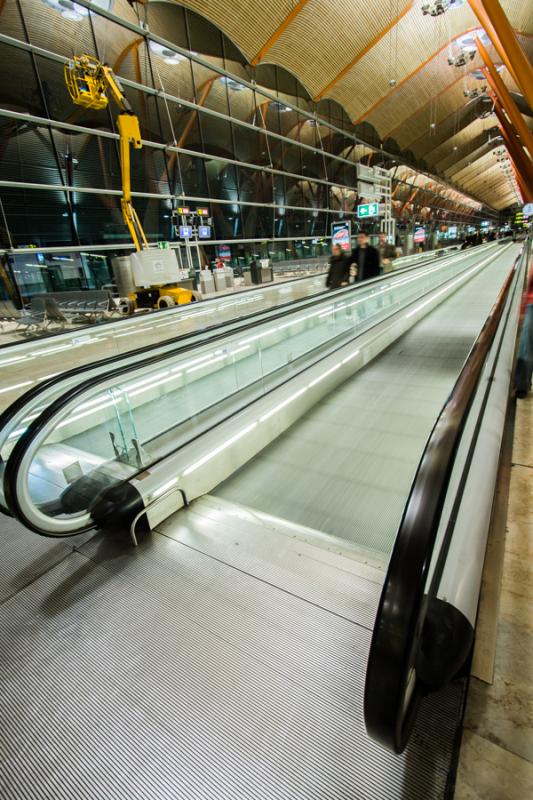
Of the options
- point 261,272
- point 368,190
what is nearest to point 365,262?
point 261,272

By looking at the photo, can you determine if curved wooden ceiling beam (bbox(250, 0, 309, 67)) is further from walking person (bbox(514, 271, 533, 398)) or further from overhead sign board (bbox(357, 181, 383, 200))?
walking person (bbox(514, 271, 533, 398))

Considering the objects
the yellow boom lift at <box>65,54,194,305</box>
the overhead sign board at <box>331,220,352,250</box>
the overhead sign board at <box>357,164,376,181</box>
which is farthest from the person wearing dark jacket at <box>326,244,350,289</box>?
the overhead sign board at <box>357,164,376,181</box>

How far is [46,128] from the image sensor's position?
39.0 ft

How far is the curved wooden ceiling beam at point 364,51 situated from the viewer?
19820mm

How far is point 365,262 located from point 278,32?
17453 millimetres

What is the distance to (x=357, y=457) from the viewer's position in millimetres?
3531

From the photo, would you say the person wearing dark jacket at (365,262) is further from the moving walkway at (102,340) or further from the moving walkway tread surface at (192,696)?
the moving walkway tread surface at (192,696)

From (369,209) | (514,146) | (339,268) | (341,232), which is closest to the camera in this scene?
(339,268)

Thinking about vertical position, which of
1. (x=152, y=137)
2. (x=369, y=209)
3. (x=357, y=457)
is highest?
(x=152, y=137)

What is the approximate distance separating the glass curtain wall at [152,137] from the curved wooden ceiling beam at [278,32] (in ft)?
1.80

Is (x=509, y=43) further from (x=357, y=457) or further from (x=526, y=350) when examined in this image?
(x=357, y=457)

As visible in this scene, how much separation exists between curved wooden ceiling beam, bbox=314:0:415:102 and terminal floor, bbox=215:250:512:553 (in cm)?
2413

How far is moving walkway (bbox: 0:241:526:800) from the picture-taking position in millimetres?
1159

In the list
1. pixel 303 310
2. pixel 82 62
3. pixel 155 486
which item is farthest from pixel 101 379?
pixel 82 62
